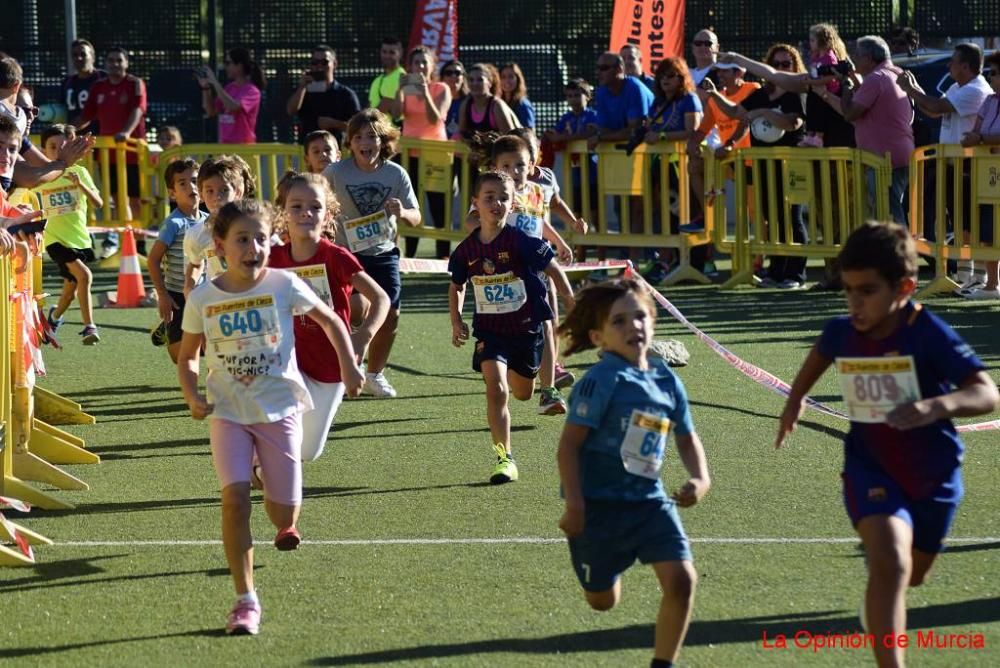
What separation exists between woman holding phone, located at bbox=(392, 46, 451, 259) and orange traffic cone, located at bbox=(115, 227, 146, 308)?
11.2 ft

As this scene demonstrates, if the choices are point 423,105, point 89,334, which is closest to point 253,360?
point 89,334

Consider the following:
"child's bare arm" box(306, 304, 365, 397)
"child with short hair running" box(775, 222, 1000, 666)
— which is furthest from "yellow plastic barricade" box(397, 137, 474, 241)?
"child with short hair running" box(775, 222, 1000, 666)

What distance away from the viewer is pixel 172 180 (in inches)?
387

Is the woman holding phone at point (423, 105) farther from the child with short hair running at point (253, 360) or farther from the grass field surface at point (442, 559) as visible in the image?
the child with short hair running at point (253, 360)

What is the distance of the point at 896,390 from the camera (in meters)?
4.90

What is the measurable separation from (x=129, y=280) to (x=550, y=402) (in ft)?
23.0

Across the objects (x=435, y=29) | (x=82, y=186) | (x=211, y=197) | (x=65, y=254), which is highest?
(x=435, y=29)

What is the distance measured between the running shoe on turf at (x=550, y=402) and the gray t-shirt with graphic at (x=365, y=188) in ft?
4.40

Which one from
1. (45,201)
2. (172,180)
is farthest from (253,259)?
(45,201)

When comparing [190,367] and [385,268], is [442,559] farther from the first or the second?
[385,268]

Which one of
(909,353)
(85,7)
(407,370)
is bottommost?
(407,370)

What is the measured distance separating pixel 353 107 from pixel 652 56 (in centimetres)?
383

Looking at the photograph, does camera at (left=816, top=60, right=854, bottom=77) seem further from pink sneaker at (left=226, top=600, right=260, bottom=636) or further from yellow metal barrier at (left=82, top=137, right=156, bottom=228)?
pink sneaker at (left=226, top=600, right=260, bottom=636)

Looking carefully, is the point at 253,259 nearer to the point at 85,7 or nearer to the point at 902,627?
the point at 902,627
